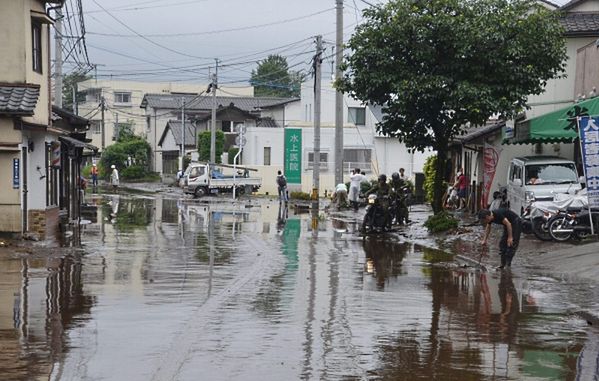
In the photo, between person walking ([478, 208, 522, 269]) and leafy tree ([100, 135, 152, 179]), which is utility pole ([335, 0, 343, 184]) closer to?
person walking ([478, 208, 522, 269])

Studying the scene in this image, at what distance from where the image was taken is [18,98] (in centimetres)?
2077

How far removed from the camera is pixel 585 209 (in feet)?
71.4

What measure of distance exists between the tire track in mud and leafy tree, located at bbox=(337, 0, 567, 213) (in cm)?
881

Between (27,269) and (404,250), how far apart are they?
9905mm

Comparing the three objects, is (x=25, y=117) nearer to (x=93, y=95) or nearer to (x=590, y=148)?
(x=590, y=148)

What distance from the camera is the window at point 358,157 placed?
201 feet

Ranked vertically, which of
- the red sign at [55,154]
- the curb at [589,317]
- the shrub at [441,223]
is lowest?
the curb at [589,317]

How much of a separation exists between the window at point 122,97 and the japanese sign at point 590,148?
91.2 m

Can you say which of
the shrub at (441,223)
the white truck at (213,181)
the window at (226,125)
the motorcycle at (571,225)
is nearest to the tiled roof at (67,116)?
the shrub at (441,223)

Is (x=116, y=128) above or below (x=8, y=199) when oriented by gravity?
above

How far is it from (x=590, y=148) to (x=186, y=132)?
62486 millimetres

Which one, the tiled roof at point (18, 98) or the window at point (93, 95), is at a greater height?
the window at point (93, 95)

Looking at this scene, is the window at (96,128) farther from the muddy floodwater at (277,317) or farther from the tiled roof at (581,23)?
the muddy floodwater at (277,317)

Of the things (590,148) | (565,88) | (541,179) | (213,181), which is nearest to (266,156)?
(213,181)
